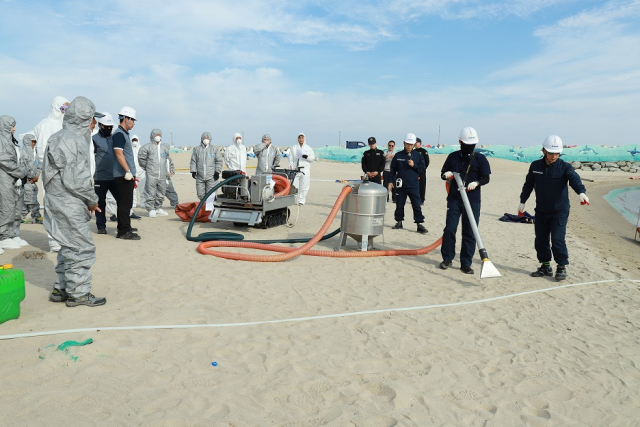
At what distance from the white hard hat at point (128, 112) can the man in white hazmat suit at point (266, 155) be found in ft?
11.4

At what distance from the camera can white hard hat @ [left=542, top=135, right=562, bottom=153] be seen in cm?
586

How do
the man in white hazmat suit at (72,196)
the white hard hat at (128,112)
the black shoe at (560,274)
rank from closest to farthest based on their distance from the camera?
1. the man in white hazmat suit at (72,196)
2. the black shoe at (560,274)
3. the white hard hat at (128,112)

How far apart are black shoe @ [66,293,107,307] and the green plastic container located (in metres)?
0.45

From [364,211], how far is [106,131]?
4.12 m

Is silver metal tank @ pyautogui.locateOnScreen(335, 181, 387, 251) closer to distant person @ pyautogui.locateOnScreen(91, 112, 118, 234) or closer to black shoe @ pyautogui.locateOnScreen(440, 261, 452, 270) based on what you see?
black shoe @ pyautogui.locateOnScreen(440, 261, 452, 270)

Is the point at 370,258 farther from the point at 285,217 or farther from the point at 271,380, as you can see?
the point at 271,380

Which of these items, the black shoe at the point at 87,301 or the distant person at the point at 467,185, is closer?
the black shoe at the point at 87,301

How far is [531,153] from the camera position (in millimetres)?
46500

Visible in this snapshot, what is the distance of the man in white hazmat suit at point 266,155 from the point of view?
10648mm

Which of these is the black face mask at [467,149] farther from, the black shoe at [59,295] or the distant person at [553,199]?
the black shoe at [59,295]

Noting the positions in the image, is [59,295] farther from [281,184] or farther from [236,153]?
[236,153]

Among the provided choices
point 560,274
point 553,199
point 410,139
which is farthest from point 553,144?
point 410,139

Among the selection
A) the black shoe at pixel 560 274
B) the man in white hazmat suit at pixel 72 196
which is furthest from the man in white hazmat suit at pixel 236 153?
the black shoe at pixel 560 274

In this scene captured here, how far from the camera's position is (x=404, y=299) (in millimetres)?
→ 5133
